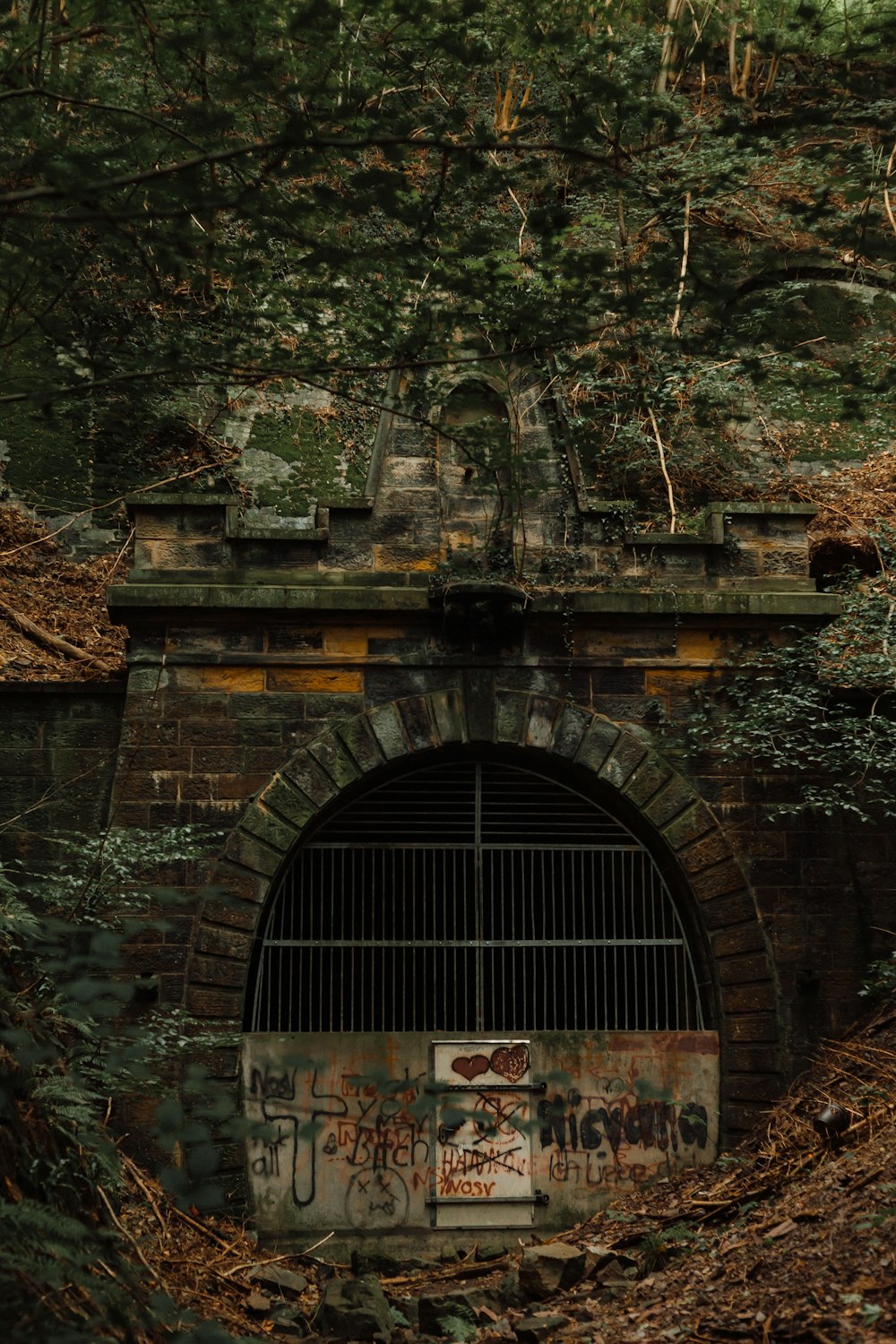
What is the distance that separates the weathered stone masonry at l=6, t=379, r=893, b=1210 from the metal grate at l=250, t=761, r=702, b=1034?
299 mm

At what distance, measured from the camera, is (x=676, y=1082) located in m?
9.63

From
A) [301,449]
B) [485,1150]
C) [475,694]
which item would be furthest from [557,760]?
[301,449]

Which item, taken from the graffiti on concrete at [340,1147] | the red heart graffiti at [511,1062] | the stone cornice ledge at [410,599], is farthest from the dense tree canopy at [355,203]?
the graffiti on concrete at [340,1147]

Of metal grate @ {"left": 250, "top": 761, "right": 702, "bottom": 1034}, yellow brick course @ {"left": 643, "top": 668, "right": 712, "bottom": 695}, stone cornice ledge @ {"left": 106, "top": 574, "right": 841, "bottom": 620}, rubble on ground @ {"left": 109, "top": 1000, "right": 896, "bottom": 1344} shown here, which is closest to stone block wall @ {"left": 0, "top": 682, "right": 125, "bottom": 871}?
stone cornice ledge @ {"left": 106, "top": 574, "right": 841, "bottom": 620}

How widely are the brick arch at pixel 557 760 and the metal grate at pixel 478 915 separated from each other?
38cm

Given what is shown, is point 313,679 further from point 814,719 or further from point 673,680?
point 814,719

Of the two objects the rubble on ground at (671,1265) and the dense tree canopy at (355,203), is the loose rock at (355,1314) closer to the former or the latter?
the rubble on ground at (671,1265)

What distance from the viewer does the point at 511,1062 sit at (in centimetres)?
962

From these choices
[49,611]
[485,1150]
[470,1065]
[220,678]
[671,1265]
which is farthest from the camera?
[49,611]

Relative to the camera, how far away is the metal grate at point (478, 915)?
983 centimetres

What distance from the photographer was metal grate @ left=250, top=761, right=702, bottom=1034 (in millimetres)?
9828

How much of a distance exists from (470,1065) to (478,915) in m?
1.04

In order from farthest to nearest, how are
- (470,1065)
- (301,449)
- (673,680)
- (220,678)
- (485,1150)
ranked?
(301,449)
(673,680)
(220,678)
(470,1065)
(485,1150)

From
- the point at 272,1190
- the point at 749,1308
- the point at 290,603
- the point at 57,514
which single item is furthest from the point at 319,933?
the point at 57,514
